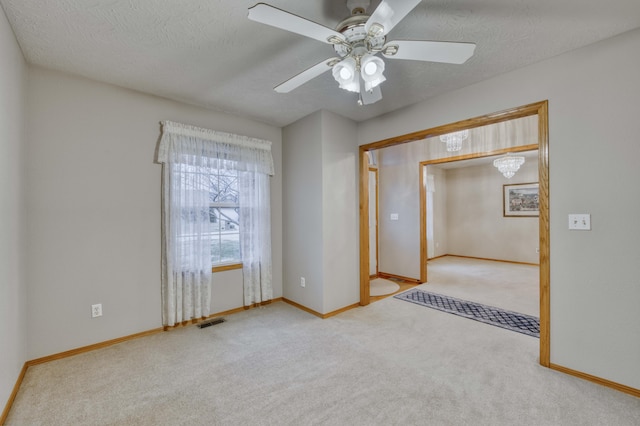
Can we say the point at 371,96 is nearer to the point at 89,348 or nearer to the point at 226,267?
the point at 226,267

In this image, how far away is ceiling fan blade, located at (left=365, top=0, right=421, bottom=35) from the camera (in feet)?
3.90

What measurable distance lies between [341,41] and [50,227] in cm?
274

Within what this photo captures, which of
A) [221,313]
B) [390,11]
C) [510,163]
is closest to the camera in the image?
[390,11]

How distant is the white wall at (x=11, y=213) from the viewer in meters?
1.65

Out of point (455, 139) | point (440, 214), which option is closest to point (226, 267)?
point (455, 139)

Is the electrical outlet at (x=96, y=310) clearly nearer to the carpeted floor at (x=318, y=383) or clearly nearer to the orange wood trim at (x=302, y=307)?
the carpeted floor at (x=318, y=383)

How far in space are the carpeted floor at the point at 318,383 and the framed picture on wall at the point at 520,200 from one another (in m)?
4.77

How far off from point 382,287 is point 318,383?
107 inches

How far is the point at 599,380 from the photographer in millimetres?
1972

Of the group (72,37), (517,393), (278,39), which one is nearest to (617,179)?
(517,393)

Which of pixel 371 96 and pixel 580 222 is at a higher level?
pixel 371 96

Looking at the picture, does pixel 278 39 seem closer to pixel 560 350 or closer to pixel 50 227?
pixel 50 227

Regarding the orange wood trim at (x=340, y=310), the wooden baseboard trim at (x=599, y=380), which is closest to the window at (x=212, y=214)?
the orange wood trim at (x=340, y=310)

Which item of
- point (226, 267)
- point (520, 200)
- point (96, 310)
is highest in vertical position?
point (520, 200)
